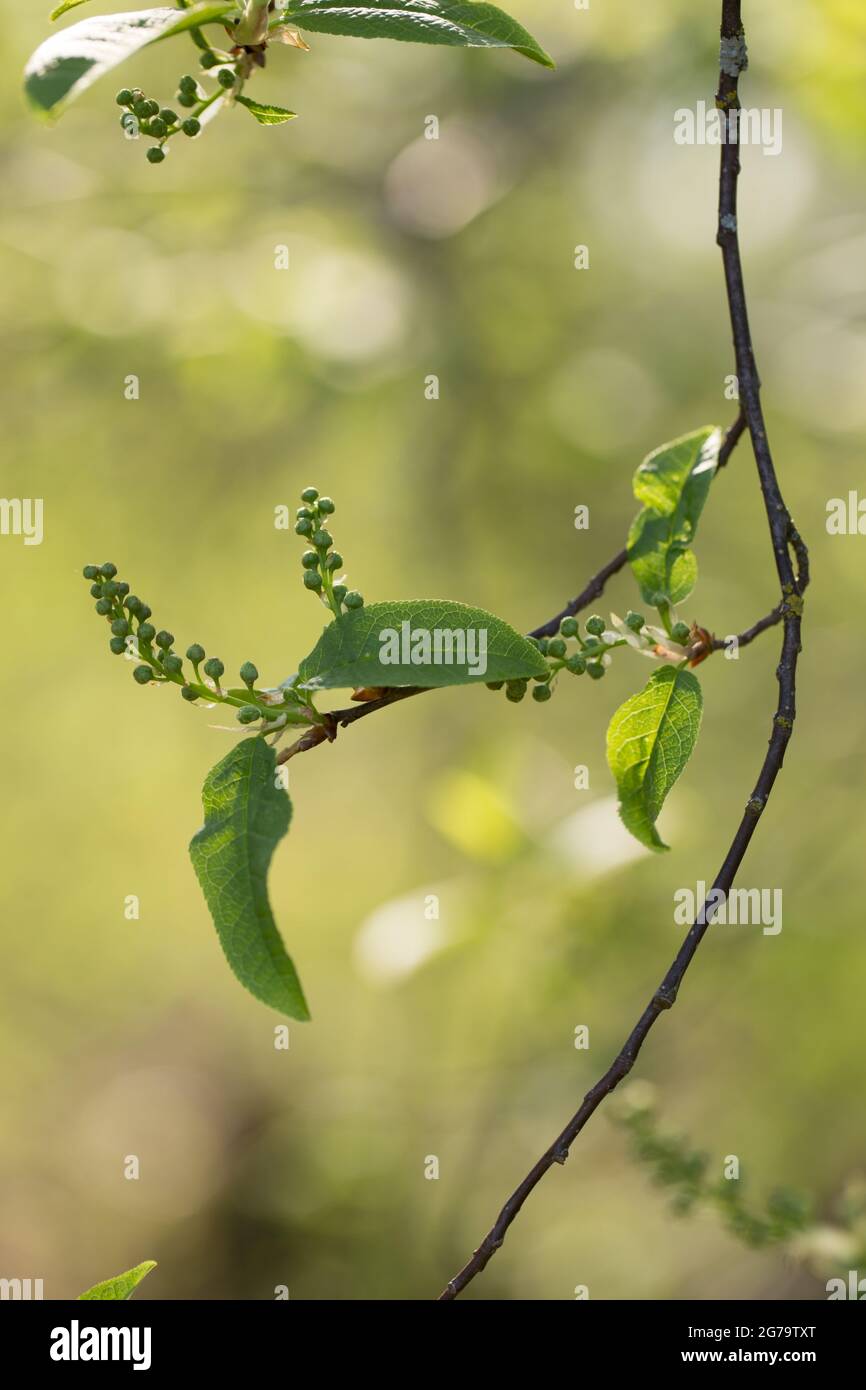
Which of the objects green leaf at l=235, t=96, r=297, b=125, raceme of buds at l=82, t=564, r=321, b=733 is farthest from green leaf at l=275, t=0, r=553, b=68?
raceme of buds at l=82, t=564, r=321, b=733

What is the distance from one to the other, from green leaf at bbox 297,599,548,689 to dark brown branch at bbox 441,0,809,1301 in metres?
0.19

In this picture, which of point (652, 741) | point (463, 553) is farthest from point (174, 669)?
point (463, 553)

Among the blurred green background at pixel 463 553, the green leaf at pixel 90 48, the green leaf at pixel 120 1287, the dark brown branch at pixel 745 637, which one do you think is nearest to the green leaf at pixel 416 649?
the dark brown branch at pixel 745 637

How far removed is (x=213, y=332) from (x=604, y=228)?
1.15m

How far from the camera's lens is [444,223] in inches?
102

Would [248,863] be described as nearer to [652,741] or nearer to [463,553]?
[652,741]

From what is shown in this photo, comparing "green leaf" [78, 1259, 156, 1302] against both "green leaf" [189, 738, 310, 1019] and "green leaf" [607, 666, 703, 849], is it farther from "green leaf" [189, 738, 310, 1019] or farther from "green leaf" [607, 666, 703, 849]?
"green leaf" [607, 666, 703, 849]

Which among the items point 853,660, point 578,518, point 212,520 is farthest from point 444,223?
point 853,660

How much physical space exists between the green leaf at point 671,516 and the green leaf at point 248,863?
364 millimetres

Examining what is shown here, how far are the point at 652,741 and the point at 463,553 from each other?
232cm

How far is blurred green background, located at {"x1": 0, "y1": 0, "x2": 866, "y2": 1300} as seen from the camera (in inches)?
95.6

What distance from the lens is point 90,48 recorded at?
61cm

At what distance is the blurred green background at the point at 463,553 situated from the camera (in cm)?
243

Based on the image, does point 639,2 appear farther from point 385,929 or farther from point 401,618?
point 401,618
